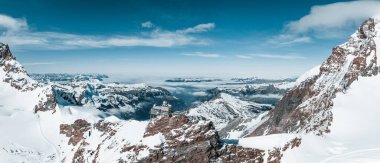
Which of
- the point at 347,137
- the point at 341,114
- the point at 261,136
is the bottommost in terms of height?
the point at 347,137

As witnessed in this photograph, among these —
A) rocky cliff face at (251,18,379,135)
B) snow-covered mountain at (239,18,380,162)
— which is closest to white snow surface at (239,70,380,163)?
snow-covered mountain at (239,18,380,162)

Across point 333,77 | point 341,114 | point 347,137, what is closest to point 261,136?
point 347,137

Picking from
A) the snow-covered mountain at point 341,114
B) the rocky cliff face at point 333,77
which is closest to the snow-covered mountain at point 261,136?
the snow-covered mountain at point 341,114

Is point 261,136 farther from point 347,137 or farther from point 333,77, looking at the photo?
point 333,77

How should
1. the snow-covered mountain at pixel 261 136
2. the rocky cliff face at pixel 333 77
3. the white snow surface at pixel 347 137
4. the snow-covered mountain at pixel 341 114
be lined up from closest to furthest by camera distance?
the white snow surface at pixel 347 137, the snow-covered mountain at pixel 261 136, the snow-covered mountain at pixel 341 114, the rocky cliff face at pixel 333 77

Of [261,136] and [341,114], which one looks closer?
[261,136]

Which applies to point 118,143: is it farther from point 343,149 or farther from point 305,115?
point 305,115

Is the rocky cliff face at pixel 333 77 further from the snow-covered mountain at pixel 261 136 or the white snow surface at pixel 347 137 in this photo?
the white snow surface at pixel 347 137

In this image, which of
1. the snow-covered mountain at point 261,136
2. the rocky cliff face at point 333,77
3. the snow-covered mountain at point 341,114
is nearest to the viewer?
the snow-covered mountain at point 261,136
